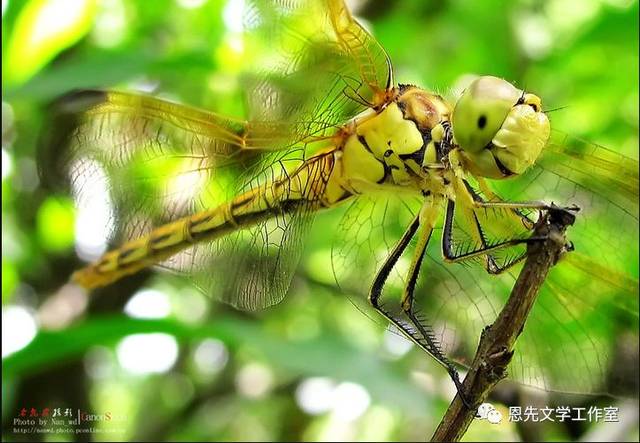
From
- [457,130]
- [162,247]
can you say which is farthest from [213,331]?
[457,130]

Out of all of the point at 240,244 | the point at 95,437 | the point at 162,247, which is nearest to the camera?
the point at 240,244

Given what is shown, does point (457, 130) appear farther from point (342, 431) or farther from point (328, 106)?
point (342, 431)

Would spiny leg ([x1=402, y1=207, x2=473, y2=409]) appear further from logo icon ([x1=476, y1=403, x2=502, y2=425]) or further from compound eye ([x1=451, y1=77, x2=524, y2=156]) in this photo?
compound eye ([x1=451, y1=77, x2=524, y2=156])

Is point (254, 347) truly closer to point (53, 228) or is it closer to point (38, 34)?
point (38, 34)

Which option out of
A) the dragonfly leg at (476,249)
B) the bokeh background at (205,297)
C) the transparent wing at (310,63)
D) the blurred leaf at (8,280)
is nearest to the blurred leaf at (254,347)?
the bokeh background at (205,297)

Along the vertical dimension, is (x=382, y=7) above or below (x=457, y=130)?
above

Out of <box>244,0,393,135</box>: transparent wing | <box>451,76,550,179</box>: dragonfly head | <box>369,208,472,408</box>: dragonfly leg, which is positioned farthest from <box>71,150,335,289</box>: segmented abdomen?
<box>451,76,550,179</box>: dragonfly head

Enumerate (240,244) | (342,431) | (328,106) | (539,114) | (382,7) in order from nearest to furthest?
(539,114) < (328,106) < (240,244) < (342,431) < (382,7)

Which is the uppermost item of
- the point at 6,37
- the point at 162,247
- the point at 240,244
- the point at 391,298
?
the point at 6,37
